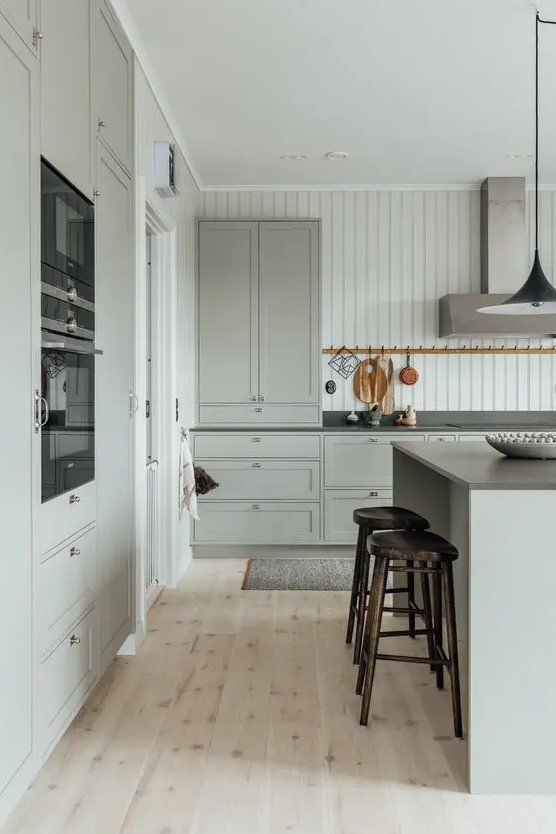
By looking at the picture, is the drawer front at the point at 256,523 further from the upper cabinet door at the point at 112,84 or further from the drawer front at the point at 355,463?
the upper cabinet door at the point at 112,84

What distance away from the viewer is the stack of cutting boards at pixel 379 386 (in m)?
5.26

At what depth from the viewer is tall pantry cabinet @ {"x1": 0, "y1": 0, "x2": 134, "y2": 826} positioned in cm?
173

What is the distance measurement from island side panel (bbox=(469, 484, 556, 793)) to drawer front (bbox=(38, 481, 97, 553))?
1.24 meters

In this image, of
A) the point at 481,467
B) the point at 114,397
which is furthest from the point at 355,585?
the point at 114,397

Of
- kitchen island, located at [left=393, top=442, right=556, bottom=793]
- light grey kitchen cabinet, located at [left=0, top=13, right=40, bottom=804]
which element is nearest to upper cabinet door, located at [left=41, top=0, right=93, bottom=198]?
light grey kitchen cabinet, located at [left=0, top=13, right=40, bottom=804]

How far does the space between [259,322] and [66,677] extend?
317 centimetres

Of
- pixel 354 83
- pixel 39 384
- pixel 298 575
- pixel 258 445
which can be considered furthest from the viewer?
pixel 258 445

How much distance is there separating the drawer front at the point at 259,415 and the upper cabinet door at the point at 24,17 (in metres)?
3.23

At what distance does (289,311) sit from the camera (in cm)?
492

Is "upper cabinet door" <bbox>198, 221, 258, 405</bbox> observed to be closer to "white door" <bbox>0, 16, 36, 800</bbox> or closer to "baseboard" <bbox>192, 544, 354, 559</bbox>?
"baseboard" <bbox>192, 544, 354, 559</bbox>

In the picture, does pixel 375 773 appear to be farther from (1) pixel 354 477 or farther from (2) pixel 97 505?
(1) pixel 354 477

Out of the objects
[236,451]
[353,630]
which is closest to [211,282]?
[236,451]

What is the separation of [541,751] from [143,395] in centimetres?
212

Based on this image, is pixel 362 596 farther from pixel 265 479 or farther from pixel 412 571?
pixel 265 479
